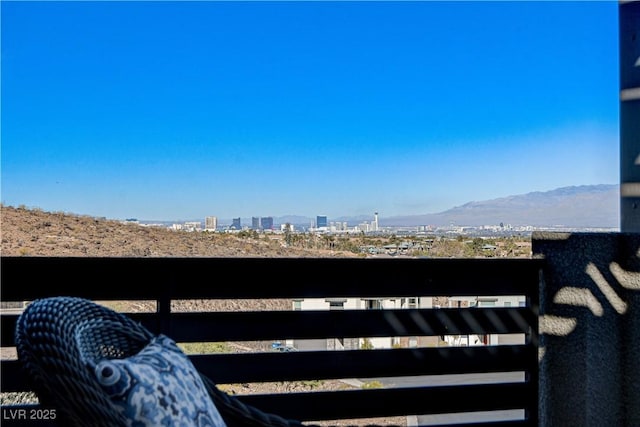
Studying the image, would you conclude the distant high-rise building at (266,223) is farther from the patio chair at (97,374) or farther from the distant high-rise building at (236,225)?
the patio chair at (97,374)

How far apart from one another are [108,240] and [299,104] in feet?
47.5

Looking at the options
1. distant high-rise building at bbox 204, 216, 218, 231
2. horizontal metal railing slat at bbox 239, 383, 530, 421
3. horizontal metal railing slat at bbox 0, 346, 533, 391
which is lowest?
horizontal metal railing slat at bbox 239, 383, 530, 421

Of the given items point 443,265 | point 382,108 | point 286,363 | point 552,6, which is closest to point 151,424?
point 286,363

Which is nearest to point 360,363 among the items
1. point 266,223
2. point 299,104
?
point 266,223

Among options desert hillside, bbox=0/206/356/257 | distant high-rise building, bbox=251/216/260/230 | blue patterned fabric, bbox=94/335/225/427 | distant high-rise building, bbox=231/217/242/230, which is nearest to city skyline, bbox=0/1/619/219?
distant high-rise building, bbox=251/216/260/230

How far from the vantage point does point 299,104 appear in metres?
17.4

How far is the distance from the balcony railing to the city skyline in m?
8.34

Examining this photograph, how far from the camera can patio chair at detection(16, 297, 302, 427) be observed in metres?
0.97

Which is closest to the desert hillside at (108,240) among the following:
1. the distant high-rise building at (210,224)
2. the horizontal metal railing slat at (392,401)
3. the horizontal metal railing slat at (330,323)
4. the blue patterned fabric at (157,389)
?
the distant high-rise building at (210,224)

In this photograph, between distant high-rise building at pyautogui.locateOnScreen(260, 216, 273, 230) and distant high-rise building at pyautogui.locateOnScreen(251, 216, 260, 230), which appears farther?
distant high-rise building at pyautogui.locateOnScreen(260, 216, 273, 230)

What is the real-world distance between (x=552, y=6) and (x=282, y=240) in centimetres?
1087

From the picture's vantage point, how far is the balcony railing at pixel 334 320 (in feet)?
6.95

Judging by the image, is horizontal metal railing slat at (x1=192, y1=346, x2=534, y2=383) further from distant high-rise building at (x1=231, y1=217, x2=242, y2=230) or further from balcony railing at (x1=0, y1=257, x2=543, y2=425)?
distant high-rise building at (x1=231, y1=217, x2=242, y2=230)

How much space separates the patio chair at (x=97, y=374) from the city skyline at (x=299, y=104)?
9712 mm
